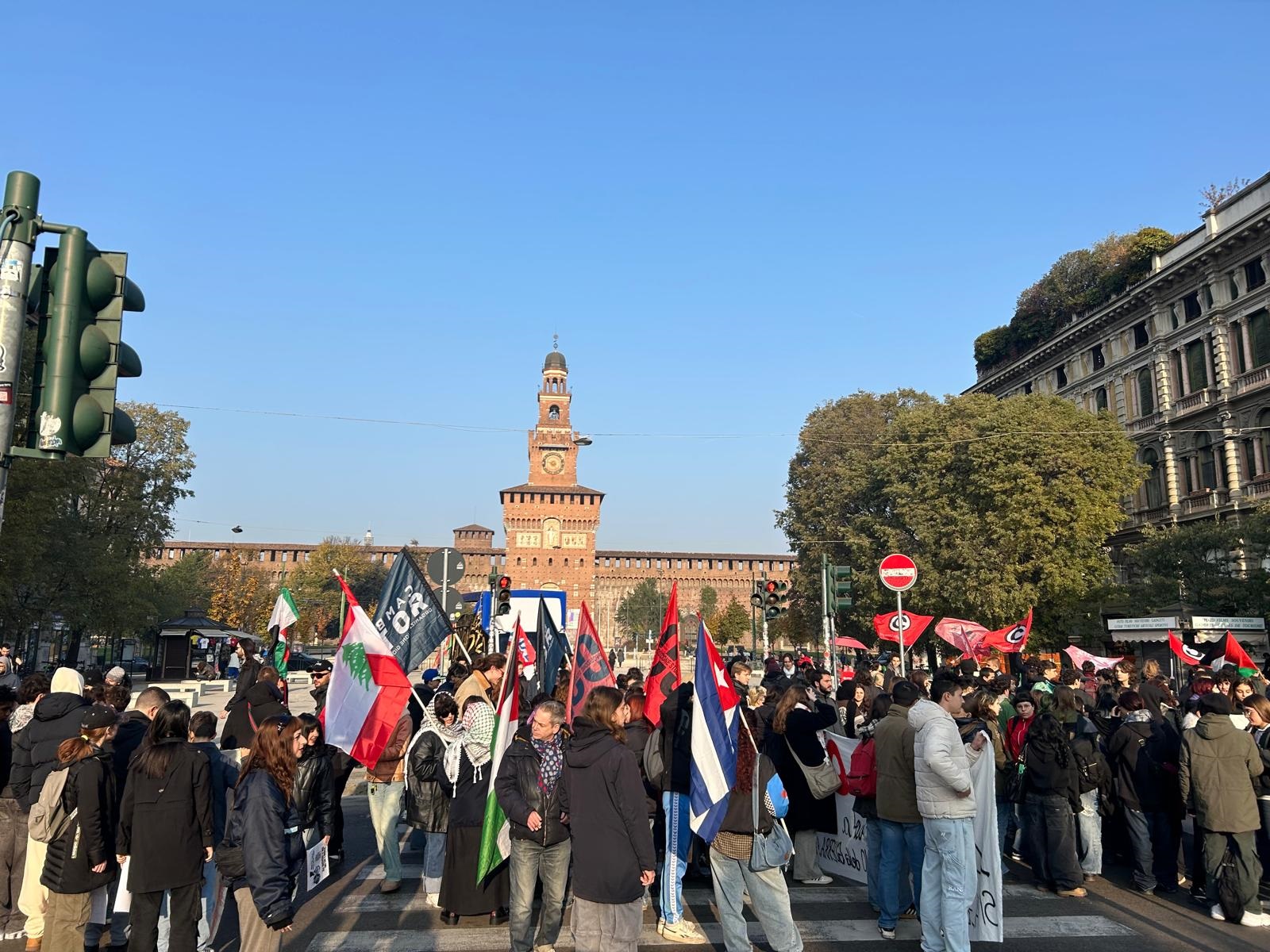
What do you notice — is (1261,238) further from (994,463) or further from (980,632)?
(980,632)

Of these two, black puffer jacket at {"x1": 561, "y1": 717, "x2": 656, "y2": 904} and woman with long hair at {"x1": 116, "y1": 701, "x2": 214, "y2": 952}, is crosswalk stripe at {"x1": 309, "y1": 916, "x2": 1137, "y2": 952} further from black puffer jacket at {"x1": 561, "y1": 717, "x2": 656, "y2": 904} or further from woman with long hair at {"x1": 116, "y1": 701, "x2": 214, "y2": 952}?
black puffer jacket at {"x1": 561, "y1": 717, "x2": 656, "y2": 904}

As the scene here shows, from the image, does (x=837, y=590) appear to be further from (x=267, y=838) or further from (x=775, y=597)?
(x=267, y=838)

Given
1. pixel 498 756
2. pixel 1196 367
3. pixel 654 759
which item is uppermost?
pixel 1196 367

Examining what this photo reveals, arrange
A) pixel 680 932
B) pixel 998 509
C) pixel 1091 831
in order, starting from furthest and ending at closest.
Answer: pixel 998 509 < pixel 1091 831 < pixel 680 932

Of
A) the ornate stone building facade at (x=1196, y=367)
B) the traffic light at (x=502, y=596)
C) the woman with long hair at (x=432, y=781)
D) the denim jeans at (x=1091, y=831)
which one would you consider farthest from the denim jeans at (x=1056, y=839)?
the ornate stone building facade at (x=1196, y=367)

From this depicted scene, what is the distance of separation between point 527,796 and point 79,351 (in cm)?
345

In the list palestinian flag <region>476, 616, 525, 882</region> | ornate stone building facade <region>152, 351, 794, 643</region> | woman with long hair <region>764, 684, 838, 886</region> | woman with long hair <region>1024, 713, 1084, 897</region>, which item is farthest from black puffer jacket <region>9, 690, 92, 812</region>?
ornate stone building facade <region>152, 351, 794, 643</region>

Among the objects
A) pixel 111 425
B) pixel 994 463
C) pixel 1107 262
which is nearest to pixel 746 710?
pixel 111 425

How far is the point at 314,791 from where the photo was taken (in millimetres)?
7082

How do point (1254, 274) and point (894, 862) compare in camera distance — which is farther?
point (1254, 274)

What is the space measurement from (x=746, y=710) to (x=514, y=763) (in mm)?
2521

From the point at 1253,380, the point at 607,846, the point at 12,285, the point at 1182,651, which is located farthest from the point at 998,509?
the point at 12,285

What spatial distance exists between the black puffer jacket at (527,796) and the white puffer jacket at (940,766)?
2.43 meters

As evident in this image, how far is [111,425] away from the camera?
473cm
